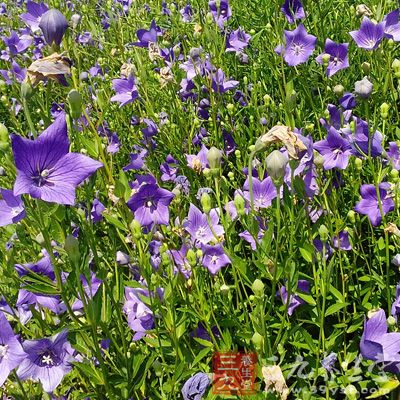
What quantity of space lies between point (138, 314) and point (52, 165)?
81 centimetres

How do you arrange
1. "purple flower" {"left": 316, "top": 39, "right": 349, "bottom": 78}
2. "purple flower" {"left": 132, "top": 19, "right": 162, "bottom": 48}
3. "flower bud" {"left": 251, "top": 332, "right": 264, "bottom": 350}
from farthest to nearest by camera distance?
1. "purple flower" {"left": 132, "top": 19, "right": 162, "bottom": 48}
2. "purple flower" {"left": 316, "top": 39, "right": 349, "bottom": 78}
3. "flower bud" {"left": 251, "top": 332, "right": 264, "bottom": 350}

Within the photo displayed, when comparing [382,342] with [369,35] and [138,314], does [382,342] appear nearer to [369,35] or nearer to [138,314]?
[138,314]

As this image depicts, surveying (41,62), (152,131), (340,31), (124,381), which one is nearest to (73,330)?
(124,381)

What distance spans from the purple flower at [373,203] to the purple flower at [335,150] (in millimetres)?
162

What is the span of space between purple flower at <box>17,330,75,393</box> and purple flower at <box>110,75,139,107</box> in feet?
5.65

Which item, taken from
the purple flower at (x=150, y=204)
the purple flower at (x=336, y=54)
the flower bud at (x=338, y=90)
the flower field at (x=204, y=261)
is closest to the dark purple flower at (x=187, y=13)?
the flower field at (x=204, y=261)

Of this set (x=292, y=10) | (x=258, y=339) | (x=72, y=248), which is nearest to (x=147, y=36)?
(x=292, y=10)

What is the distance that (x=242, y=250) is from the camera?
9.09 feet

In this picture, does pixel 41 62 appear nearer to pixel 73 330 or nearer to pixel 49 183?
pixel 49 183

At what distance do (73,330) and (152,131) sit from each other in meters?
1.53

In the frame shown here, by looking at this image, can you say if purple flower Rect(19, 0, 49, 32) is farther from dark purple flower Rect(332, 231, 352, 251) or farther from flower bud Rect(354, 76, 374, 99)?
dark purple flower Rect(332, 231, 352, 251)

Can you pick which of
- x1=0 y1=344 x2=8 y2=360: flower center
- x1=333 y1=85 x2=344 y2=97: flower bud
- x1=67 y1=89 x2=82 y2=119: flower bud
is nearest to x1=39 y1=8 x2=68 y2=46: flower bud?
x1=67 y1=89 x2=82 y2=119: flower bud

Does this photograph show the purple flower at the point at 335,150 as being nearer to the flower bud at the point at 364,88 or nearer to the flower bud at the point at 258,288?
the flower bud at the point at 364,88

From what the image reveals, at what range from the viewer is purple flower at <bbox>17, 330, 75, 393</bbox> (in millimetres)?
1880
